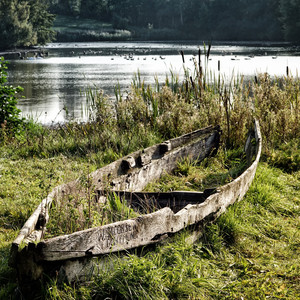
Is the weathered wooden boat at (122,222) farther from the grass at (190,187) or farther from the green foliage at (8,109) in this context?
the green foliage at (8,109)

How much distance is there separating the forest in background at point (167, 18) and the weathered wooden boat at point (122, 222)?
5839 centimetres

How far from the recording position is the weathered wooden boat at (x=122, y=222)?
282cm

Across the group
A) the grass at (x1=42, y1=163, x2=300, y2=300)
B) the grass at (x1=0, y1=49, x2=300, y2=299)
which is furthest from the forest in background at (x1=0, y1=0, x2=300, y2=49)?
the grass at (x1=42, y1=163, x2=300, y2=300)

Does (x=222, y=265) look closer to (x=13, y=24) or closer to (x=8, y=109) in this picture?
(x=8, y=109)

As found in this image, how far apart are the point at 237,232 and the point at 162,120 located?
407 centimetres

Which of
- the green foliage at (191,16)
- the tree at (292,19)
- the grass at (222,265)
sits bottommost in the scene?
the grass at (222,265)

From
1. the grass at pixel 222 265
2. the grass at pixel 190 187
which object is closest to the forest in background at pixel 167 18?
the grass at pixel 190 187

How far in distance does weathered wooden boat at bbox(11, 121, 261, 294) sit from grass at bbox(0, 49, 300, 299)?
0.12 m

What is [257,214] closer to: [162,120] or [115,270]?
[115,270]

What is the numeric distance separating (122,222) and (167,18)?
114 m

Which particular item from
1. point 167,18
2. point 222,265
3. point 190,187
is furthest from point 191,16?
point 222,265

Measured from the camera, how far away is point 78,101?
18.7 metres

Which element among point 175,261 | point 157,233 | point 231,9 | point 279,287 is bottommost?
point 279,287

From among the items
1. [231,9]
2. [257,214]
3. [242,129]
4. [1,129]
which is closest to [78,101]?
[1,129]
